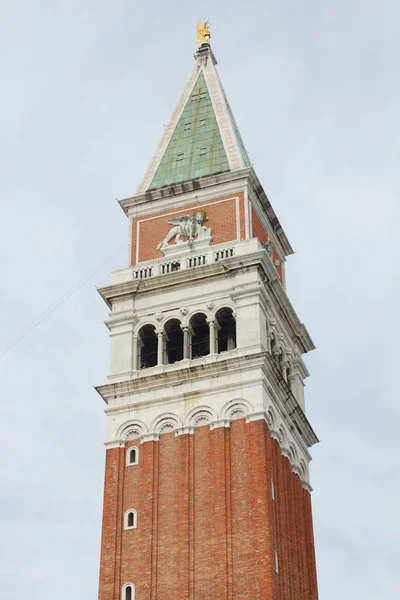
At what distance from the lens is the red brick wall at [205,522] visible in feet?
167

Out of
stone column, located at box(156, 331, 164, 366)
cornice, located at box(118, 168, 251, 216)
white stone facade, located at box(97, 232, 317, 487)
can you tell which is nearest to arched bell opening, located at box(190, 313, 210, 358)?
white stone facade, located at box(97, 232, 317, 487)

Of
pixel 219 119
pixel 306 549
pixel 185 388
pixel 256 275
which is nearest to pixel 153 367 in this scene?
pixel 185 388

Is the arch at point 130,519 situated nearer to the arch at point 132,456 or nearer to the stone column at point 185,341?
the arch at point 132,456

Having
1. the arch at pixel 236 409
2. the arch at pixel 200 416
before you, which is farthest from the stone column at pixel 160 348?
the arch at pixel 236 409

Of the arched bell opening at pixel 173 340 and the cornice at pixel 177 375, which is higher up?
the arched bell opening at pixel 173 340

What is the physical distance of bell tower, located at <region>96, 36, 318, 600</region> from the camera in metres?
51.9

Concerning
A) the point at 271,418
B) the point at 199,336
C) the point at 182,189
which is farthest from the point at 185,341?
the point at 182,189

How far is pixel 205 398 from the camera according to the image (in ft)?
186

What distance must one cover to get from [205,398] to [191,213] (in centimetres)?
1291

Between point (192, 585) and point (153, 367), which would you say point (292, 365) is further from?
point (192, 585)

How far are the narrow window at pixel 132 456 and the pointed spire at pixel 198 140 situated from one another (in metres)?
17.7

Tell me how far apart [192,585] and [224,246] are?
63.7 ft

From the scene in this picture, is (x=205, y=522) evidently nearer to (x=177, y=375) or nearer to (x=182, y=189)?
(x=177, y=375)

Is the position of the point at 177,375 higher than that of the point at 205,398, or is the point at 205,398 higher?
the point at 177,375
